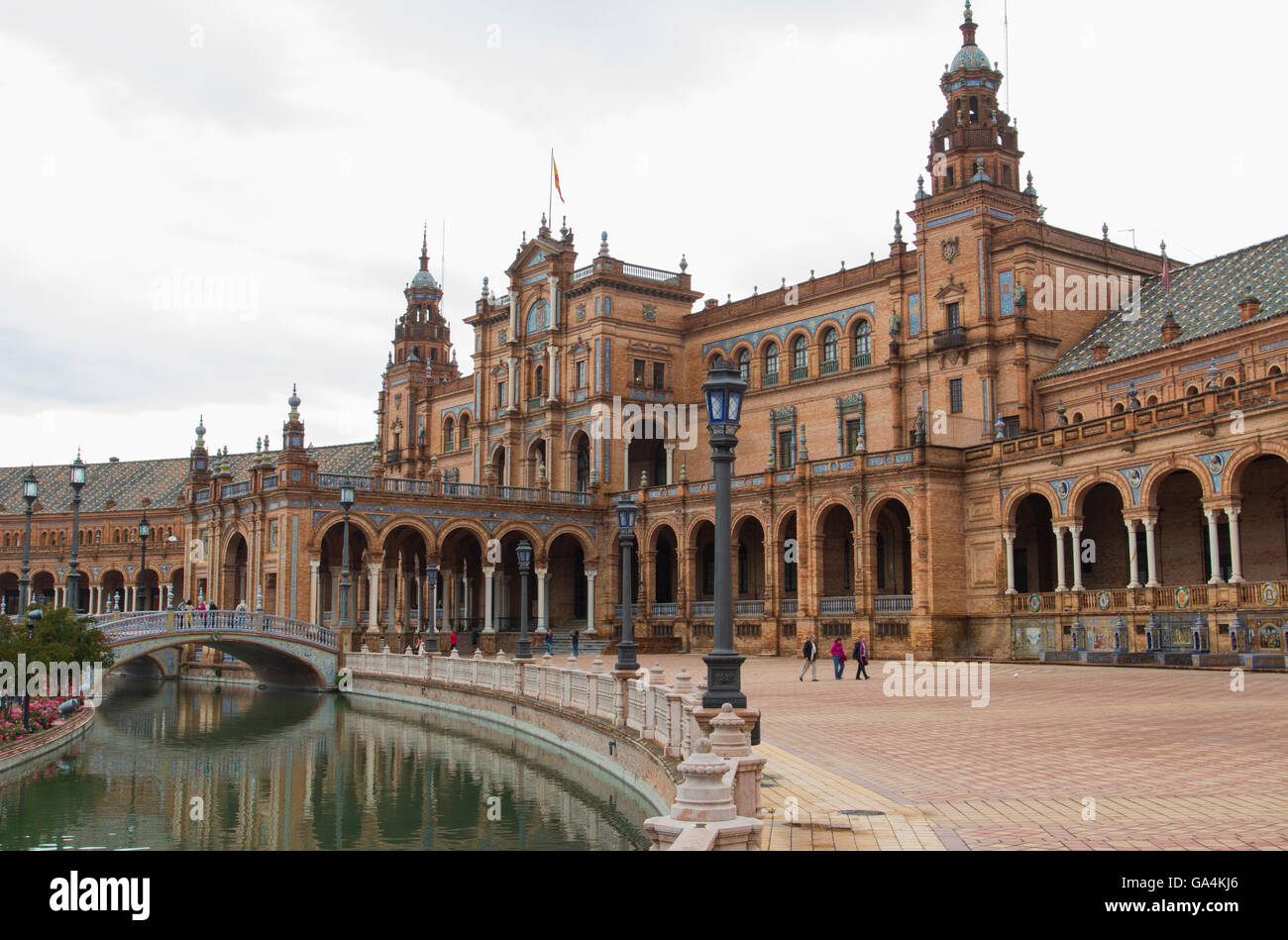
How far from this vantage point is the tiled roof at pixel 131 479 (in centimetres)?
9512

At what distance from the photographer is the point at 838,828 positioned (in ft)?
35.5

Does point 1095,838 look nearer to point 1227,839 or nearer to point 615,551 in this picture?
point 1227,839

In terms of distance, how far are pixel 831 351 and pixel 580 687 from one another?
115 feet

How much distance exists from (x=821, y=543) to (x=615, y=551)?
13286mm

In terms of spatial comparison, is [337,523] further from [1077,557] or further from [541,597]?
[1077,557]

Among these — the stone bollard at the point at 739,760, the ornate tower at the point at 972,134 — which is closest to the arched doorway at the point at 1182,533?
the ornate tower at the point at 972,134

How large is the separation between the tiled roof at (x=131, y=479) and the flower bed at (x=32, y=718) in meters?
65.4

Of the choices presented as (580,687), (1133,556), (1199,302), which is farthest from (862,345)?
(580,687)

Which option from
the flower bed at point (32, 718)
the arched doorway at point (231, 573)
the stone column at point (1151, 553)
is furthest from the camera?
the arched doorway at point (231, 573)

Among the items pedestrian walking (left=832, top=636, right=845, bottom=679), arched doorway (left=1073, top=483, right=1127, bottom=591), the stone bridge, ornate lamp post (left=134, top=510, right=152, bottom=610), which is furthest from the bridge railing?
arched doorway (left=1073, top=483, right=1127, bottom=591)

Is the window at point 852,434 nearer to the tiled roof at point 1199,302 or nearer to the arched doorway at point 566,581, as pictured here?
the tiled roof at point 1199,302

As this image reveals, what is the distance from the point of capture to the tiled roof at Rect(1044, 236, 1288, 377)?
4091cm

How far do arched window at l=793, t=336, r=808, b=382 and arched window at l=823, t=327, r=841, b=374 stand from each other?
1104 millimetres

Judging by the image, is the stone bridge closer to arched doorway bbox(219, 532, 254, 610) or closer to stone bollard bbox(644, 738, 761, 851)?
arched doorway bbox(219, 532, 254, 610)
